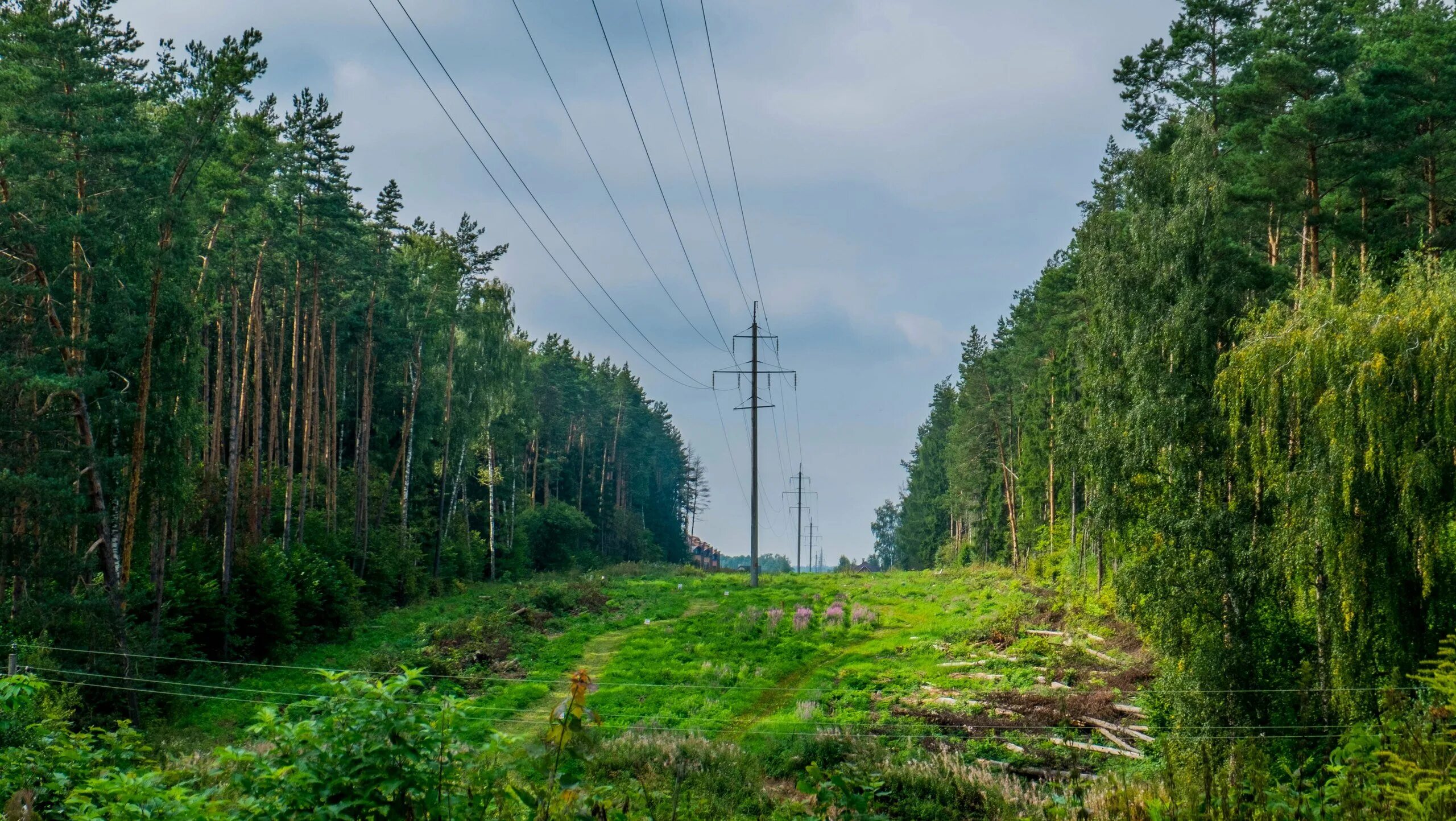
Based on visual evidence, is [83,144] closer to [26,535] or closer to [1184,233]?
[26,535]

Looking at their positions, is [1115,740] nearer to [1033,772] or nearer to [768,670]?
[1033,772]

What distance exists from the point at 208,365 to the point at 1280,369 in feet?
112

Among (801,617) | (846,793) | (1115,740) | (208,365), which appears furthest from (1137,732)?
(208,365)

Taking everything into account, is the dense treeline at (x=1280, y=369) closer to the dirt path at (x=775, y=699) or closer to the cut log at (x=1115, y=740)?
the cut log at (x=1115, y=740)

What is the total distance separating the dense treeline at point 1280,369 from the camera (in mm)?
13867

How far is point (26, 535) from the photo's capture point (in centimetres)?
1808

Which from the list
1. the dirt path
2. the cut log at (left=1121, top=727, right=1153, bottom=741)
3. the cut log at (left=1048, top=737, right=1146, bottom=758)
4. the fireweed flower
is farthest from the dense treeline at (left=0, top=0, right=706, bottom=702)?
the cut log at (left=1121, top=727, right=1153, bottom=741)

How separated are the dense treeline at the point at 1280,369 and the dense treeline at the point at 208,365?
2077 centimetres

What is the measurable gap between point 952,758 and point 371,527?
3119 cm

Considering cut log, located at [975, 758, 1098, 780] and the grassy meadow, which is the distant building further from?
cut log, located at [975, 758, 1098, 780]

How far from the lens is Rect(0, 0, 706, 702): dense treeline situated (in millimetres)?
18766

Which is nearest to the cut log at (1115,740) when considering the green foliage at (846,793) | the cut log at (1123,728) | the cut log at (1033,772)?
the cut log at (1123,728)

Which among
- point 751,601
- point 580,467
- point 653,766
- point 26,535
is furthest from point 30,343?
point 580,467

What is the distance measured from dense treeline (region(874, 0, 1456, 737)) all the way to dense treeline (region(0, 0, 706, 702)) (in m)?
20.8
